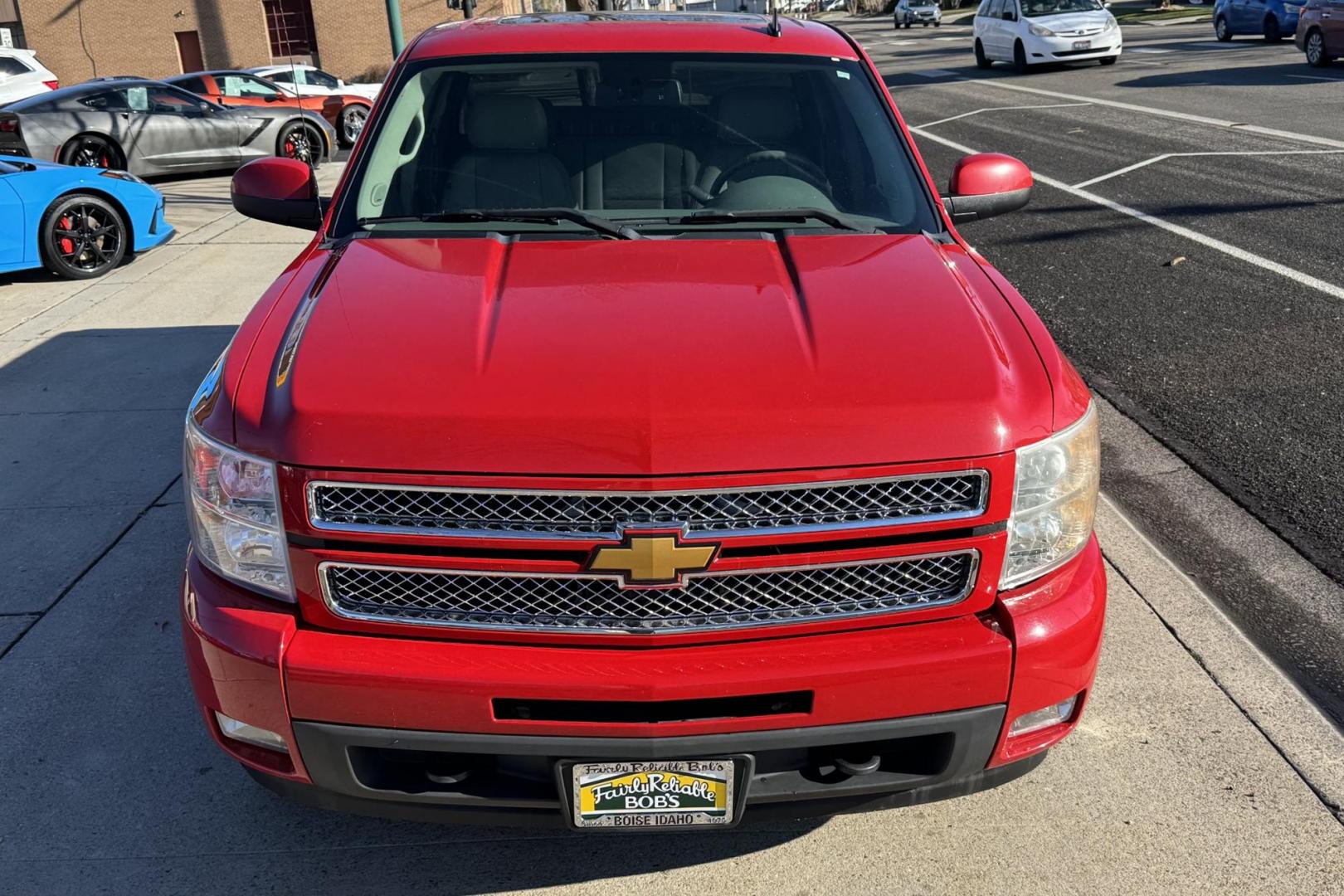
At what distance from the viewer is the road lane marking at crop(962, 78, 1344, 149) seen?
14062 millimetres

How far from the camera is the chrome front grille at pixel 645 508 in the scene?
242 cm

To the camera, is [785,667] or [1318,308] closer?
[785,667]

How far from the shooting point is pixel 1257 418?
Answer: 574 cm

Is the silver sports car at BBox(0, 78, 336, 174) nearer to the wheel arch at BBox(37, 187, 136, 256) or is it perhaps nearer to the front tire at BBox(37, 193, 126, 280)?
the wheel arch at BBox(37, 187, 136, 256)

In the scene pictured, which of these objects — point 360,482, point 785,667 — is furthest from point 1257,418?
point 360,482

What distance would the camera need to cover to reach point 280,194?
13.8 ft

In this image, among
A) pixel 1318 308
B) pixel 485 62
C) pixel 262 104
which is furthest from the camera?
pixel 262 104

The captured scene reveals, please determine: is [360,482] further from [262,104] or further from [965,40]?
[965,40]

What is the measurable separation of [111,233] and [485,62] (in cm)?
693

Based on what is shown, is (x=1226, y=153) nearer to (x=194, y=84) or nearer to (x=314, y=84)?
(x=194, y=84)

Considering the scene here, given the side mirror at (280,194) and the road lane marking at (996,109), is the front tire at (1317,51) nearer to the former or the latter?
the road lane marking at (996,109)

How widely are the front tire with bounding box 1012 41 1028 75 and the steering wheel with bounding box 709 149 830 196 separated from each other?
79.7ft

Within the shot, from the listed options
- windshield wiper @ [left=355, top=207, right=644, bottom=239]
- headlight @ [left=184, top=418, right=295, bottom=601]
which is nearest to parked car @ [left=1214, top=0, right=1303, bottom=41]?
windshield wiper @ [left=355, top=207, right=644, bottom=239]

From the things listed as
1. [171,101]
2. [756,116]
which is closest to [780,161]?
[756,116]
